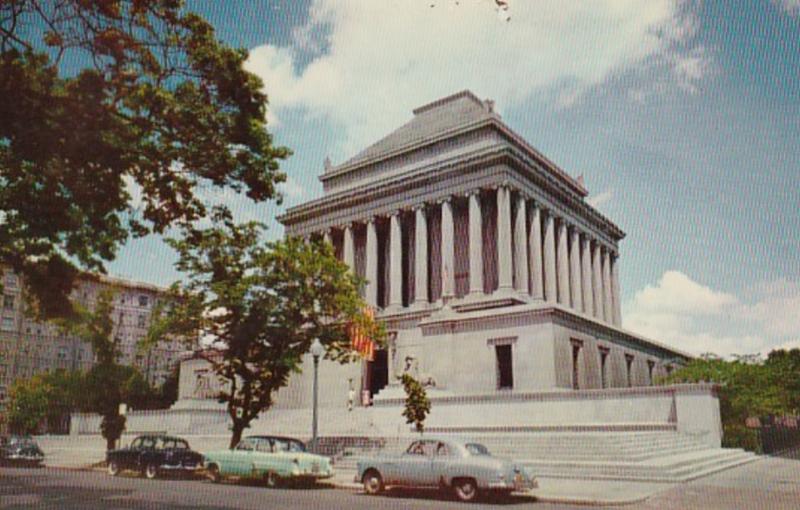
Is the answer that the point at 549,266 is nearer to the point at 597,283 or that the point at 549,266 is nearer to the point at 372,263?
the point at 597,283

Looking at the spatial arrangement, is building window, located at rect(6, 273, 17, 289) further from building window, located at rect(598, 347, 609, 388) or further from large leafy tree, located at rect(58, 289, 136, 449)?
building window, located at rect(598, 347, 609, 388)

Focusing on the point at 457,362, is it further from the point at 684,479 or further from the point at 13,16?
the point at 13,16

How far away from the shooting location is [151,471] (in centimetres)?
2383

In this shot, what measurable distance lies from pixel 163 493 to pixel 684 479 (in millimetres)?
15312

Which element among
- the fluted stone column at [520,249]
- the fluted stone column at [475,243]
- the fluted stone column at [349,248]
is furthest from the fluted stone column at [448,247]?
the fluted stone column at [349,248]

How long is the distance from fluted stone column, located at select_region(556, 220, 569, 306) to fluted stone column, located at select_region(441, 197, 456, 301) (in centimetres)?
1046

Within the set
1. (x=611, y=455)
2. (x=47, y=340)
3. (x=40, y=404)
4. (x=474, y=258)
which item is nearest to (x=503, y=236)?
(x=474, y=258)

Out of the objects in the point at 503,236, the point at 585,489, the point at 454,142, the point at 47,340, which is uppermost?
the point at 454,142

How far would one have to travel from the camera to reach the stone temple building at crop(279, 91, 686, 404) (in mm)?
36625

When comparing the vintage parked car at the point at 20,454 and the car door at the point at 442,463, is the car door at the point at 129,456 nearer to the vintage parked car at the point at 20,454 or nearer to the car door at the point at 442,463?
the vintage parked car at the point at 20,454

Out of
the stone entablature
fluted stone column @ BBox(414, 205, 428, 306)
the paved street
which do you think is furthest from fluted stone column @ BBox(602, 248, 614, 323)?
the paved street

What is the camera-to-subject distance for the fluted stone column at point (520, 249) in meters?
48.4

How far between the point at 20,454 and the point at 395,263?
94.7 ft

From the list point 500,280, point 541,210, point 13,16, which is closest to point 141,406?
point 500,280
